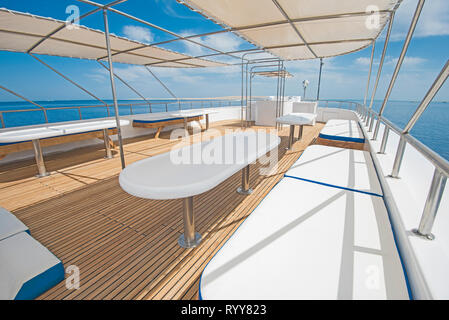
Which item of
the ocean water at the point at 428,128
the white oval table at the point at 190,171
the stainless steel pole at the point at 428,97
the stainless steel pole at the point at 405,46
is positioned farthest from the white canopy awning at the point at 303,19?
the stainless steel pole at the point at 428,97

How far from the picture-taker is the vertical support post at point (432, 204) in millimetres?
903

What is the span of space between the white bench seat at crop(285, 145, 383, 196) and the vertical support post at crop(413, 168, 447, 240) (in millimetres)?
523

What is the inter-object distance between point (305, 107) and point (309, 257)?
28.1ft

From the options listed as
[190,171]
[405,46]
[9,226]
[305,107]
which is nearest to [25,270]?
[9,226]

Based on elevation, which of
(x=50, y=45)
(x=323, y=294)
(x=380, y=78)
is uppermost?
(x=50, y=45)

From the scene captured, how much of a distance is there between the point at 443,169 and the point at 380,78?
381 cm

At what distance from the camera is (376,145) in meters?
2.93

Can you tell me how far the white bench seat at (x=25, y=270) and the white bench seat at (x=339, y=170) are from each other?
77.5 inches

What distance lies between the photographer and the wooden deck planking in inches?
57.7

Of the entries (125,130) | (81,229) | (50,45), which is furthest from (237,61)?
(81,229)

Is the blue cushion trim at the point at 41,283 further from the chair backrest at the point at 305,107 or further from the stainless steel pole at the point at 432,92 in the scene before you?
the chair backrest at the point at 305,107

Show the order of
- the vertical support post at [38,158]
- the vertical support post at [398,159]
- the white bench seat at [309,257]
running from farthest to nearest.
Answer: the vertical support post at [38,158]
the vertical support post at [398,159]
the white bench seat at [309,257]

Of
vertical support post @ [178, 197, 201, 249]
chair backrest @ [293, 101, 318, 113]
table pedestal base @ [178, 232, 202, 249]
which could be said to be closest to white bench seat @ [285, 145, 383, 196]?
vertical support post @ [178, 197, 201, 249]
